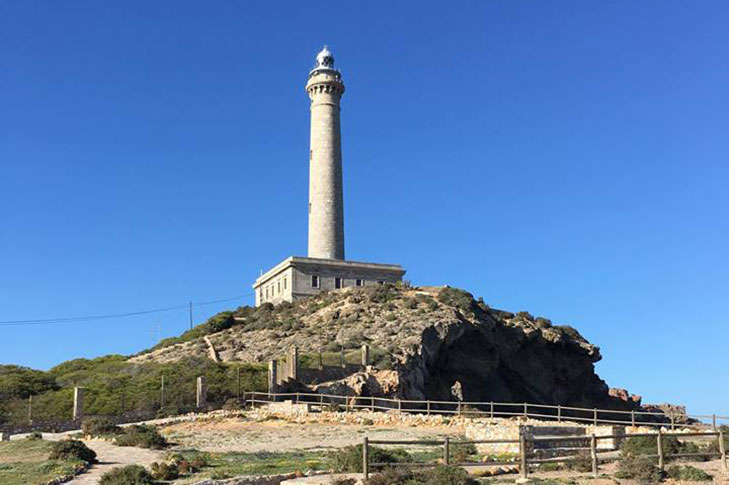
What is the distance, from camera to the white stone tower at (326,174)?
8075 cm

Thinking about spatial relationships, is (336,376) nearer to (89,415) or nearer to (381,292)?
(89,415)

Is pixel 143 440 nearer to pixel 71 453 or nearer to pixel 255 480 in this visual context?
pixel 71 453

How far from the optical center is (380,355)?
182 feet

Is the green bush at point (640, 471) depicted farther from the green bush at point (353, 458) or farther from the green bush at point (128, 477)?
the green bush at point (128, 477)

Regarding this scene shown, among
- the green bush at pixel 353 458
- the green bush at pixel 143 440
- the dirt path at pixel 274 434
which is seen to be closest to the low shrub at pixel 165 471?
the green bush at pixel 353 458

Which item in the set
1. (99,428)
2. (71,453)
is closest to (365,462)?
(71,453)

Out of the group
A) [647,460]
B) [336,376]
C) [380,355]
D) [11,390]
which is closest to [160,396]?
[11,390]

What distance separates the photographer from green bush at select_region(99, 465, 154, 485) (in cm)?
1969

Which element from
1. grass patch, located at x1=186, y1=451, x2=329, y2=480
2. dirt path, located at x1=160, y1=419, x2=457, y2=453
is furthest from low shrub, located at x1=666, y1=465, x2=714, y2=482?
dirt path, located at x1=160, y1=419, x2=457, y2=453

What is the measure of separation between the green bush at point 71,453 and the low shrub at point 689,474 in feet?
56.0

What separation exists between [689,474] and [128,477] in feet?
47.9

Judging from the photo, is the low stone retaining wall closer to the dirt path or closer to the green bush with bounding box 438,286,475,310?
the dirt path

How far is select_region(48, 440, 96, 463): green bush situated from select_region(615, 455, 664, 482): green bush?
620 inches

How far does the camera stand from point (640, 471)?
21.1 m
